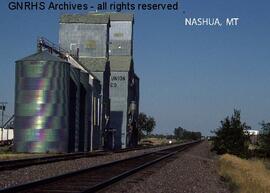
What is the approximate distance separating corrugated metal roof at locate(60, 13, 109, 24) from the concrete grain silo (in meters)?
34.5

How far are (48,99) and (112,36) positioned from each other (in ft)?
166

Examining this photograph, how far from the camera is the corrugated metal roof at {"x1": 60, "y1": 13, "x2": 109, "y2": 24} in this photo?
96.6 metres

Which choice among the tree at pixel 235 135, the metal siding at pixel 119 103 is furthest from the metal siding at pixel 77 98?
the metal siding at pixel 119 103

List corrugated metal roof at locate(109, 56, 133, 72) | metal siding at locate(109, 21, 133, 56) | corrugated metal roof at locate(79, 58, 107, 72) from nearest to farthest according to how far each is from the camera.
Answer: corrugated metal roof at locate(79, 58, 107, 72)
corrugated metal roof at locate(109, 56, 133, 72)
metal siding at locate(109, 21, 133, 56)

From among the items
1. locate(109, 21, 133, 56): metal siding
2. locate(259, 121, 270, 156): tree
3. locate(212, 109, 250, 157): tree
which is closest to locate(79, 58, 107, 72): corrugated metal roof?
locate(109, 21, 133, 56): metal siding

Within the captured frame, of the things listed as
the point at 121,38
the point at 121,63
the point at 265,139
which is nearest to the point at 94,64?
the point at 121,63

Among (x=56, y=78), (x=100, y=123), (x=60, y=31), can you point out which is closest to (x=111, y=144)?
(x=100, y=123)

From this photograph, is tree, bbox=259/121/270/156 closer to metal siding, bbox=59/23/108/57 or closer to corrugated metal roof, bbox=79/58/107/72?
corrugated metal roof, bbox=79/58/107/72

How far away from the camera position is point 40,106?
61219 millimetres

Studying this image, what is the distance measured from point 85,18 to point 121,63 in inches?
Result: 517

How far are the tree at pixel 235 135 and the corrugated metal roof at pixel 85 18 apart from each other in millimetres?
43082

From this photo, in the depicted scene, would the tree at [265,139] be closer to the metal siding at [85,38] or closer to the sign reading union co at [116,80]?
the metal siding at [85,38]

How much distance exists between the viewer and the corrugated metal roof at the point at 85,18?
3802 inches

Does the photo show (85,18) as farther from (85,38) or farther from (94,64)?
(94,64)
